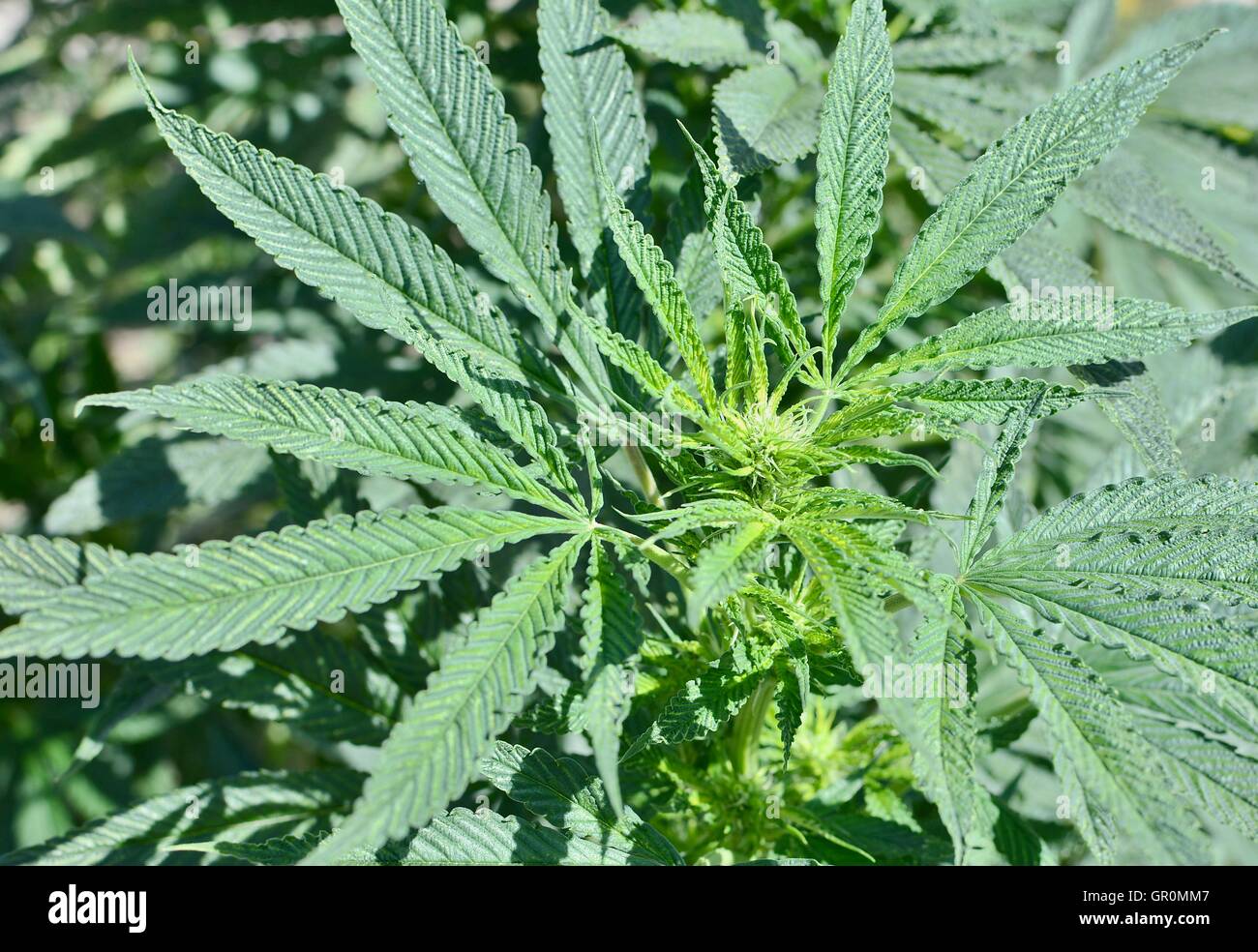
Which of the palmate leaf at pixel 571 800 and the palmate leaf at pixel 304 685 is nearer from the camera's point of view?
the palmate leaf at pixel 571 800

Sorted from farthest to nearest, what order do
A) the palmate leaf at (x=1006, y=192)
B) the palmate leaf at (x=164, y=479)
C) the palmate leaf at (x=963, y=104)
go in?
the palmate leaf at (x=164, y=479), the palmate leaf at (x=963, y=104), the palmate leaf at (x=1006, y=192)

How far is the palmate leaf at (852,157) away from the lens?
3.09ft

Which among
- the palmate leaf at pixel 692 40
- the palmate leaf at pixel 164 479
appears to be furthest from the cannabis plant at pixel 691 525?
the palmate leaf at pixel 164 479

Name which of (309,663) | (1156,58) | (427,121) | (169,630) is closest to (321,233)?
(427,121)

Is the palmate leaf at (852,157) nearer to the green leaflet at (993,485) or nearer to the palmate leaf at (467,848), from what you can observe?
the green leaflet at (993,485)

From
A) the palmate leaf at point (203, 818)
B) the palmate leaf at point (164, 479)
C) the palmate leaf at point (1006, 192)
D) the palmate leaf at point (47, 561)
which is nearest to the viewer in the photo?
the palmate leaf at point (47, 561)

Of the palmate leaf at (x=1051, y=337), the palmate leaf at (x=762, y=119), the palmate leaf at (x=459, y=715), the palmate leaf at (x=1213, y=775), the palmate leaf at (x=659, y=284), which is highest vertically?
the palmate leaf at (x=762, y=119)

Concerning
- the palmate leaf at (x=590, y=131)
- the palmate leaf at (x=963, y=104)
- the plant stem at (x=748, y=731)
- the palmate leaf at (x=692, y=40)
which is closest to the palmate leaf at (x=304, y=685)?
the plant stem at (x=748, y=731)

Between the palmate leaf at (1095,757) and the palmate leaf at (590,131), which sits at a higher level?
the palmate leaf at (590,131)

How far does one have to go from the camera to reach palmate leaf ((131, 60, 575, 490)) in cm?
91

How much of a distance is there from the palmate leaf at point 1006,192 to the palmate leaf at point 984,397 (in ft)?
0.22

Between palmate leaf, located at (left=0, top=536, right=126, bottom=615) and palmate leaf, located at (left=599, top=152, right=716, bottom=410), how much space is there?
1.68 ft

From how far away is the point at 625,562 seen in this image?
2.89 feet

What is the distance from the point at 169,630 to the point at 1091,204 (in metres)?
1.12
